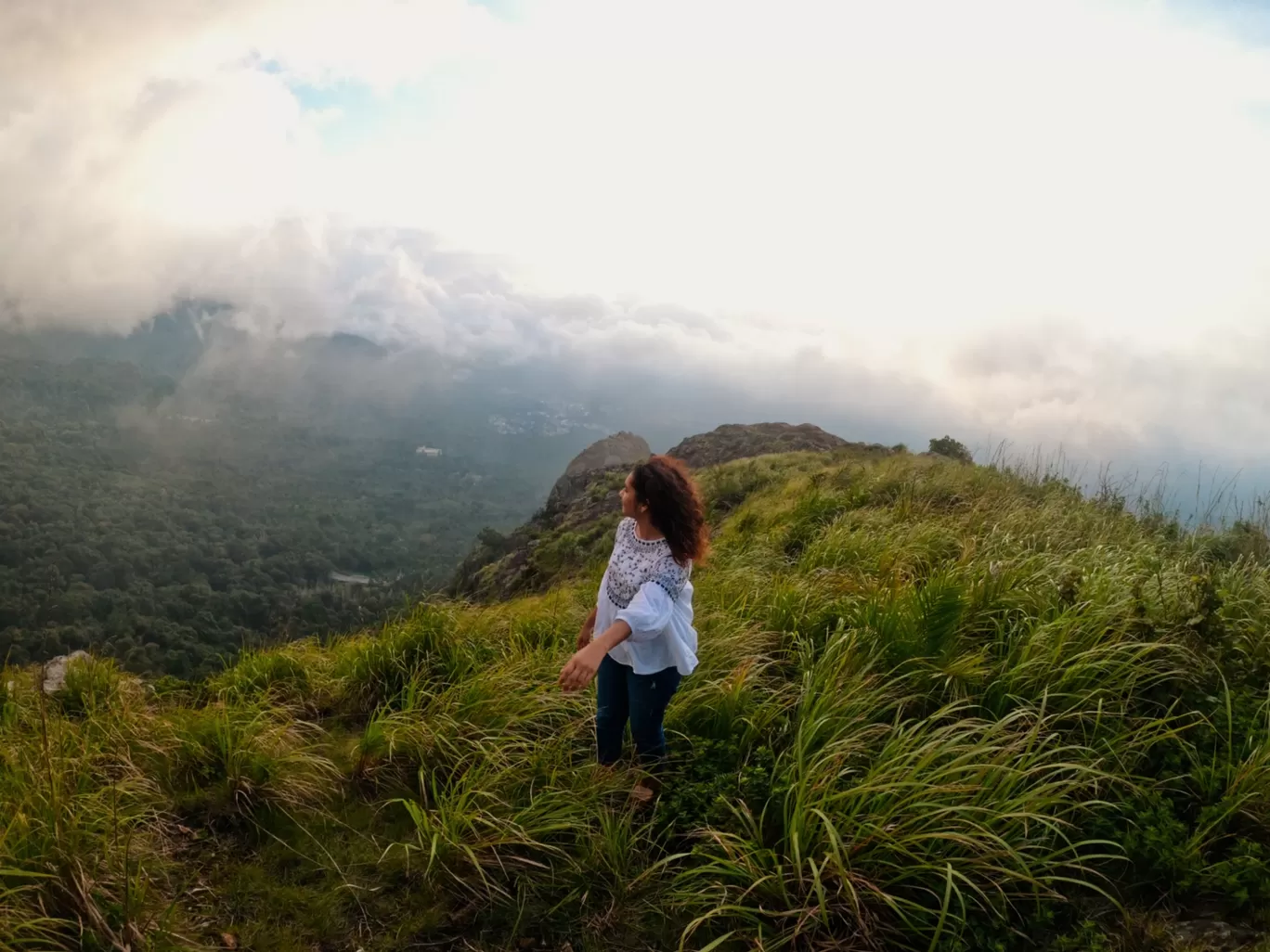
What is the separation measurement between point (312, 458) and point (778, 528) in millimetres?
198865

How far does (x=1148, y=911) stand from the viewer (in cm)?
254

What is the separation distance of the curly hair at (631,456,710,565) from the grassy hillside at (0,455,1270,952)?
110 centimetres

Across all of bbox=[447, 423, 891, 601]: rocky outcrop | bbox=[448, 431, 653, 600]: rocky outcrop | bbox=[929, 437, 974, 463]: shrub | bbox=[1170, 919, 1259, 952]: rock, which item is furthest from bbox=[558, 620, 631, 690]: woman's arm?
bbox=[929, 437, 974, 463]: shrub

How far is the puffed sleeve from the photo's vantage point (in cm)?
301

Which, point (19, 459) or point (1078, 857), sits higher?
point (1078, 857)

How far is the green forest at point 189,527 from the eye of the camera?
29500 millimetres

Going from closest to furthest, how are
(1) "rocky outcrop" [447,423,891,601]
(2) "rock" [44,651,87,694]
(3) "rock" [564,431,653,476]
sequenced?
(2) "rock" [44,651,87,694], (1) "rocky outcrop" [447,423,891,601], (3) "rock" [564,431,653,476]

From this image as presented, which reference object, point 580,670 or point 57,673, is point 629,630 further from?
point 57,673

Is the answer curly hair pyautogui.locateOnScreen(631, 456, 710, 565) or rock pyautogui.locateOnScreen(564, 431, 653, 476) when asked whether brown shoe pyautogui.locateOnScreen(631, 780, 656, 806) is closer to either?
curly hair pyautogui.locateOnScreen(631, 456, 710, 565)

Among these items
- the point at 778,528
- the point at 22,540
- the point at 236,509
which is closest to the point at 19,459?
the point at 236,509

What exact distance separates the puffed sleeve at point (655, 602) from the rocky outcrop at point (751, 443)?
25049mm

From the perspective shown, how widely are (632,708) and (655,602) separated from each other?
2.16ft

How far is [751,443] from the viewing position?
32.9 meters

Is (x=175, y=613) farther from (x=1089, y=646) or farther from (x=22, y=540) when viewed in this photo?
(x=1089, y=646)
